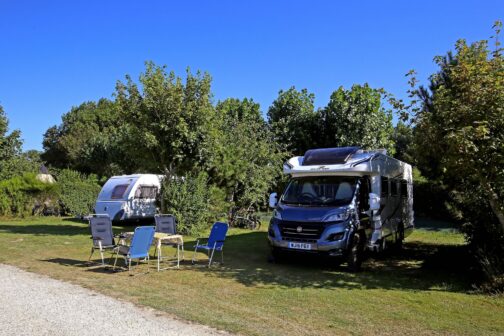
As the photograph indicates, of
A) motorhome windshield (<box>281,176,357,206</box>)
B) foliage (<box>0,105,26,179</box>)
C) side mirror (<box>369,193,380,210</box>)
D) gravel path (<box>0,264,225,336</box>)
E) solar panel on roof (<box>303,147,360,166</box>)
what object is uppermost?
foliage (<box>0,105,26,179</box>)

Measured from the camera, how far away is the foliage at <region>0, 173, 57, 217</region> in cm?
2033

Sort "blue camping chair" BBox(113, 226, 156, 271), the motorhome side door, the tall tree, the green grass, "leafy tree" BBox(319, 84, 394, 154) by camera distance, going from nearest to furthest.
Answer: the green grass < the tall tree < "blue camping chair" BBox(113, 226, 156, 271) < the motorhome side door < "leafy tree" BBox(319, 84, 394, 154)

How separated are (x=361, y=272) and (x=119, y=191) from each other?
1249 cm

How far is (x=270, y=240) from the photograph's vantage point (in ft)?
31.2

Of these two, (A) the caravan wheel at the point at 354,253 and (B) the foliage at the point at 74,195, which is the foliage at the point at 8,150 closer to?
(B) the foliage at the point at 74,195

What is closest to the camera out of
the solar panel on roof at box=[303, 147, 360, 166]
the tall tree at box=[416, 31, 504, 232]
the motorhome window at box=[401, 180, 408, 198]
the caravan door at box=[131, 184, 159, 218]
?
the tall tree at box=[416, 31, 504, 232]

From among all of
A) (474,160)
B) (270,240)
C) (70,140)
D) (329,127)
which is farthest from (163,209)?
(70,140)

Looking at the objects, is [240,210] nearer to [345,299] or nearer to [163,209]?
[163,209]

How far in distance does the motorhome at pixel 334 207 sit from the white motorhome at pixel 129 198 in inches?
370

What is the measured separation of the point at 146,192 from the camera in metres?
19.0

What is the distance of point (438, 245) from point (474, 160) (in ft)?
25.1

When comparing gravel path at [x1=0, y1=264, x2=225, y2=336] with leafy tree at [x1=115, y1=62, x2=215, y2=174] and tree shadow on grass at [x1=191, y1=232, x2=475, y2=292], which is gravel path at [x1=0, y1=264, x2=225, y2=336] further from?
leafy tree at [x1=115, y1=62, x2=215, y2=174]

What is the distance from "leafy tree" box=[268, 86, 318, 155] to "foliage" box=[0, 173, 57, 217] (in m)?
12.6

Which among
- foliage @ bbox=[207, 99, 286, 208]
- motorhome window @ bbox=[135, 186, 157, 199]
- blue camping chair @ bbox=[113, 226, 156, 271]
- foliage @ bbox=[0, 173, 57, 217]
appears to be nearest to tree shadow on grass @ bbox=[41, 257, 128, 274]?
blue camping chair @ bbox=[113, 226, 156, 271]
